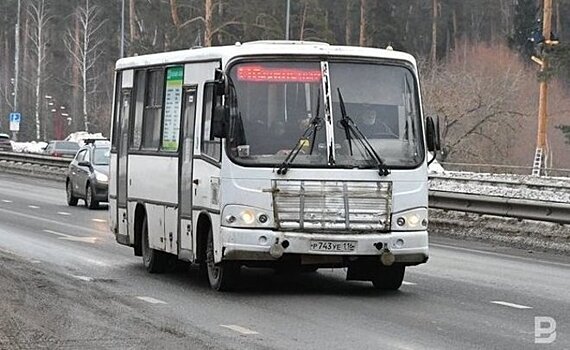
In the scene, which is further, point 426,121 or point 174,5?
point 174,5

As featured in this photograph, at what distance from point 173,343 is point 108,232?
13.3m

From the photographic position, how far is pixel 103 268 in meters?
17.2

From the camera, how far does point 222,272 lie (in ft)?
47.3

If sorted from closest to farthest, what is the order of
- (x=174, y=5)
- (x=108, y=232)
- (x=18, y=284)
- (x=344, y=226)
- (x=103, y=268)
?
(x=344, y=226) < (x=18, y=284) < (x=103, y=268) < (x=108, y=232) < (x=174, y=5)

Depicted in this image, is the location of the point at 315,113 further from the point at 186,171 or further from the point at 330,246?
the point at 186,171

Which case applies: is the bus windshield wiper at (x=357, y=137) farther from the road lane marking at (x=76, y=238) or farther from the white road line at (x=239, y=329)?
the road lane marking at (x=76, y=238)

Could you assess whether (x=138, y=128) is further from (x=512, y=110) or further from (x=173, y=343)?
(x=512, y=110)

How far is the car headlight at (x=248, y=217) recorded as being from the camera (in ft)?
45.5

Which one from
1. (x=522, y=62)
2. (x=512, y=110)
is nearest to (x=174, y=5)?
(x=512, y=110)

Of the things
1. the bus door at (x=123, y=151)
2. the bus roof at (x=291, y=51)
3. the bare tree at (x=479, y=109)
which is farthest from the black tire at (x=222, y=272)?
the bare tree at (x=479, y=109)

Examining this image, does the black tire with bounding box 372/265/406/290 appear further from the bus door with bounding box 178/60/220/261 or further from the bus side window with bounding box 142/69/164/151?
the bus side window with bounding box 142/69/164/151

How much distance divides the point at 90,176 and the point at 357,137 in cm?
1896

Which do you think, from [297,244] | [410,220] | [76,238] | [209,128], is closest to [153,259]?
[209,128]

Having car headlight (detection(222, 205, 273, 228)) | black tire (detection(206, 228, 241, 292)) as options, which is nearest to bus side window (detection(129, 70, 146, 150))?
black tire (detection(206, 228, 241, 292))
